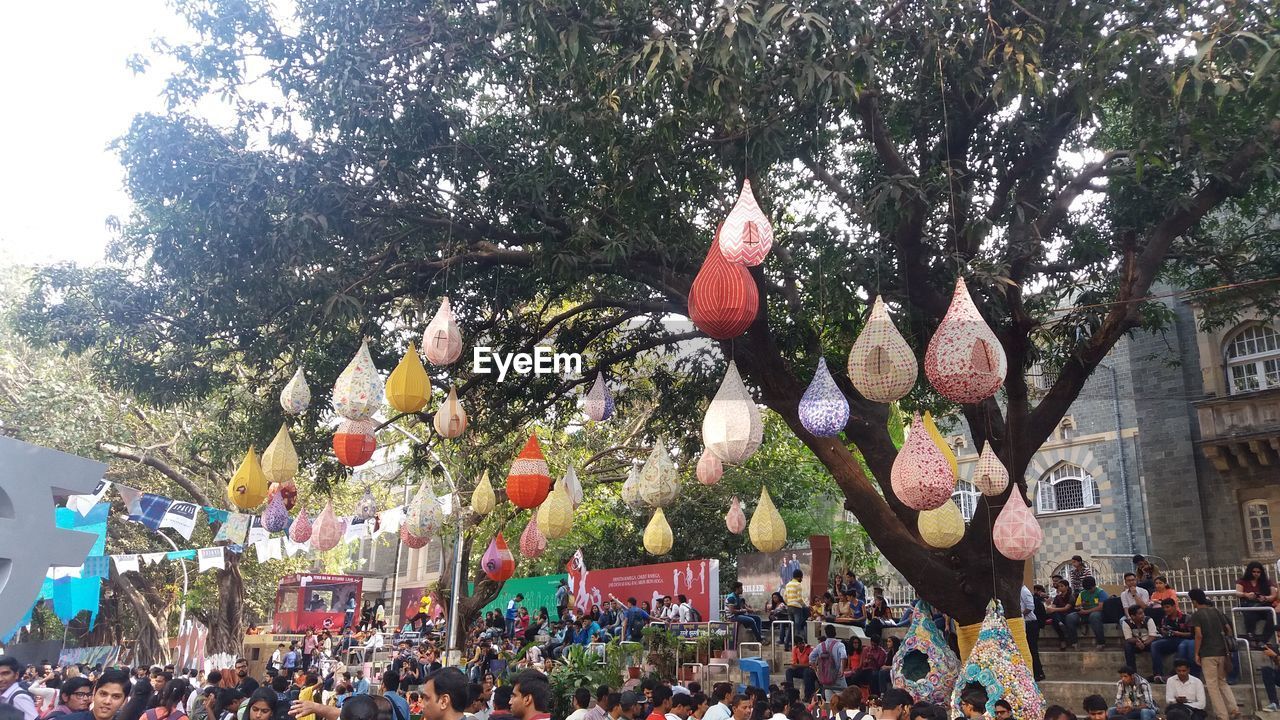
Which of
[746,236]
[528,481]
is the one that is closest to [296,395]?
[528,481]

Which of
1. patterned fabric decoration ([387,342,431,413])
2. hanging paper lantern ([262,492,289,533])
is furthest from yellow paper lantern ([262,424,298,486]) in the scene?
hanging paper lantern ([262,492,289,533])

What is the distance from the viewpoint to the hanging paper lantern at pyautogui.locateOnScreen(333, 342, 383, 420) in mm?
9773

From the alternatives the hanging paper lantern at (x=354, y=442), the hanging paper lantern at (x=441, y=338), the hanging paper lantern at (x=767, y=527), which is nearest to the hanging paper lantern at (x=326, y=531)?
the hanging paper lantern at (x=354, y=442)

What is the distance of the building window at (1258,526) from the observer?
754 inches

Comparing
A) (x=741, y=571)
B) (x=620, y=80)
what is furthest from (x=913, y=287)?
(x=741, y=571)

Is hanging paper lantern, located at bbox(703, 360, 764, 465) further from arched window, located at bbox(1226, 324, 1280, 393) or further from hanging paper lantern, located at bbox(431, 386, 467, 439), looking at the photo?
arched window, located at bbox(1226, 324, 1280, 393)

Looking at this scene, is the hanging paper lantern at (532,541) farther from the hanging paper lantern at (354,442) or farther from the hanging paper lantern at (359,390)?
the hanging paper lantern at (359,390)

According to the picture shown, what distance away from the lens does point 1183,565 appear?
19562mm

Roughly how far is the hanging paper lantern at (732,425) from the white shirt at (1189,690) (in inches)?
211

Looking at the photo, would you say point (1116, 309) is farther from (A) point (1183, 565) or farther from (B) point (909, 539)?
(A) point (1183, 565)

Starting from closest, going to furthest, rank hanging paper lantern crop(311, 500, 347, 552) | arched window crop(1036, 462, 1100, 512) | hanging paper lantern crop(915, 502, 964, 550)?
hanging paper lantern crop(915, 502, 964, 550)
hanging paper lantern crop(311, 500, 347, 552)
arched window crop(1036, 462, 1100, 512)

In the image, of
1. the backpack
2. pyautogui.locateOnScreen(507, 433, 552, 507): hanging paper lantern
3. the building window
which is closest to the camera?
pyautogui.locateOnScreen(507, 433, 552, 507): hanging paper lantern

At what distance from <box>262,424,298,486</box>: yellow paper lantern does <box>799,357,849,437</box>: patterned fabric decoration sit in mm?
6535

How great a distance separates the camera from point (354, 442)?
1097 centimetres
